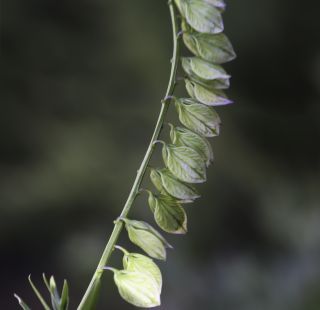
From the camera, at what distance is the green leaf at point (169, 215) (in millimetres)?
268

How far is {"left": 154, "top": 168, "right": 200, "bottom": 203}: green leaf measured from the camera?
0.27 meters

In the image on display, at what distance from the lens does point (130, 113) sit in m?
0.91

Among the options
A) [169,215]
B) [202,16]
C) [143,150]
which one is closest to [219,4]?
[202,16]

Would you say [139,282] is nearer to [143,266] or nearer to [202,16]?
[143,266]

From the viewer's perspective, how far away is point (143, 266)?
0.85 feet

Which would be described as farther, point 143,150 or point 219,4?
point 143,150

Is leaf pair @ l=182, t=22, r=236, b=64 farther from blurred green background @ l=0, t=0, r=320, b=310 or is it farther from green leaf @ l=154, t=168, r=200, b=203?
blurred green background @ l=0, t=0, r=320, b=310

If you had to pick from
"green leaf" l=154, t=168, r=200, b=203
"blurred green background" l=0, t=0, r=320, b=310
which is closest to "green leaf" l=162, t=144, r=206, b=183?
"green leaf" l=154, t=168, r=200, b=203

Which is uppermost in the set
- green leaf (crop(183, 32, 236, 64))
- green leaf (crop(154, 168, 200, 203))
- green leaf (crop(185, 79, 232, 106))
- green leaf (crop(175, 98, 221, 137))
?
green leaf (crop(183, 32, 236, 64))

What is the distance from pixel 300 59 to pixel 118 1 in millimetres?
433

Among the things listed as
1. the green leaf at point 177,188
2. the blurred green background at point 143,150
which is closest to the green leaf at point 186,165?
the green leaf at point 177,188

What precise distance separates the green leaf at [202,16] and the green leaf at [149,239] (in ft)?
0.39

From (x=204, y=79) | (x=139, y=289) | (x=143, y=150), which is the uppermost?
(x=204, y=79)

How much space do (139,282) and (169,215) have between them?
0.14 feet
